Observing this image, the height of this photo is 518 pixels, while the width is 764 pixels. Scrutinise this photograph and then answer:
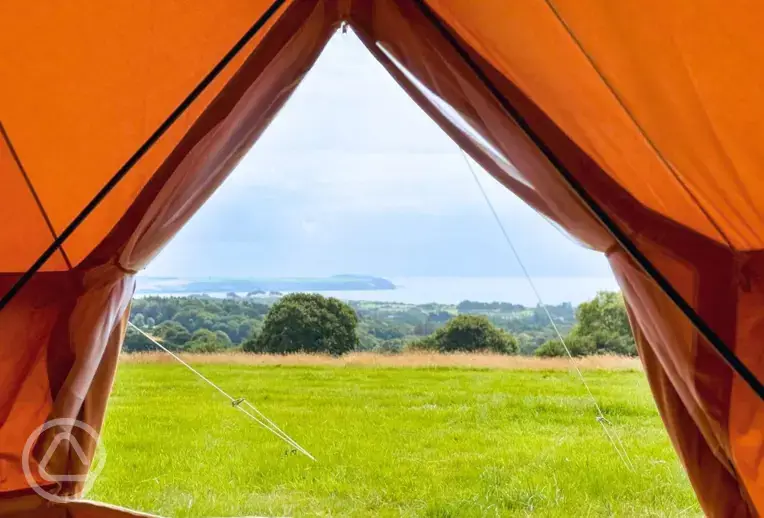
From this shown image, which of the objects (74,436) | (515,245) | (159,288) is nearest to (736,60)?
(515,245)

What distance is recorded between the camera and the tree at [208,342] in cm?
206

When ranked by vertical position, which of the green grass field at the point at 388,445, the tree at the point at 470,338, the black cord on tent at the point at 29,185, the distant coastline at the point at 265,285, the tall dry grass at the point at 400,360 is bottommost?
the green grass field at the point at 388,445

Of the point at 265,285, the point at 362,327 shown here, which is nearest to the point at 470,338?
the point at 362,327

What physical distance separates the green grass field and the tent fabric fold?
0.63m

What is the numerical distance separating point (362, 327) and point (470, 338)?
0.35 metres

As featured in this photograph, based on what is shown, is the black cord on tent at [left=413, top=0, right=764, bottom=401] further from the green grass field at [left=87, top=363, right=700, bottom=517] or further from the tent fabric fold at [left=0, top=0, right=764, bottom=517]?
the green grass field at [left=87, top=363, right=700, bottom=517]

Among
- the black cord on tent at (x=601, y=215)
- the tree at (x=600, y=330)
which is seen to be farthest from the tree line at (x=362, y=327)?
the black cord on tent at (x=601, y=215)

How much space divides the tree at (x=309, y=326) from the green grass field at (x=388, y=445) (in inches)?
3.1

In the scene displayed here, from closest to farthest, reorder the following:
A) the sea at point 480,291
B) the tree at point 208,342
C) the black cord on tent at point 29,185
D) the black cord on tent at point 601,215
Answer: the black cord on tent at point 601,215, the black cord on tent at point 29,185, the sea at point 480,291, the tree at point 208,342

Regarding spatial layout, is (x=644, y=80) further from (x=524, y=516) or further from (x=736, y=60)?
(x=524, y=516)

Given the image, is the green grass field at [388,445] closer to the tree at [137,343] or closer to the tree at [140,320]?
the tree at [137,343]

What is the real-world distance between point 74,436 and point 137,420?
0.74 m

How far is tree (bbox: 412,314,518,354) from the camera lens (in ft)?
6.63

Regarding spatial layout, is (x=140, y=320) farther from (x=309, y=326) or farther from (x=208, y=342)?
(x=309, y=326)
